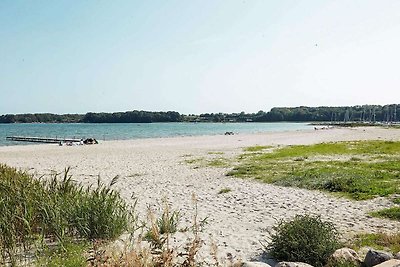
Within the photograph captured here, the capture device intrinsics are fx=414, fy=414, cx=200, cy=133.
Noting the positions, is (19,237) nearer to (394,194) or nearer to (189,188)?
(189,188)

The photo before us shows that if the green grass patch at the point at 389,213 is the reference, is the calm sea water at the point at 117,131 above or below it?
below

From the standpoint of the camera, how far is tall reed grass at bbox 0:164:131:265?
6.41 m

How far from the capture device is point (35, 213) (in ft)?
22.9

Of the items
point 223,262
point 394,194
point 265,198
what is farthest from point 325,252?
point 394,194

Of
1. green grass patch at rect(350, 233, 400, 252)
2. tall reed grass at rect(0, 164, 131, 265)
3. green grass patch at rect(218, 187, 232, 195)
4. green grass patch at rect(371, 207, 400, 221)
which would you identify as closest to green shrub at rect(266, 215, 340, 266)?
green grass patch at rect(350, 233, 400, 252)

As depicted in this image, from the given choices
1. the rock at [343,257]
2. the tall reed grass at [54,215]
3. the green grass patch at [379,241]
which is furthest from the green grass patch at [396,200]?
the tall reed grass at [54,215]

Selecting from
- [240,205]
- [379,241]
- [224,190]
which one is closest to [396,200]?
[240,205]

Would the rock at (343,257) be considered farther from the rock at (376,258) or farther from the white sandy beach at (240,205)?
the white sandy beach at (240,205)

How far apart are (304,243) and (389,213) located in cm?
455

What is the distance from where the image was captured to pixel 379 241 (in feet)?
24.3

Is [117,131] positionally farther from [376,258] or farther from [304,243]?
[376,258]

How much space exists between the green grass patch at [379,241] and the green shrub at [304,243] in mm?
874

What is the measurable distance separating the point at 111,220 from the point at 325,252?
3.61 m

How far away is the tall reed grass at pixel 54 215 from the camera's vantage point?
641 cm
